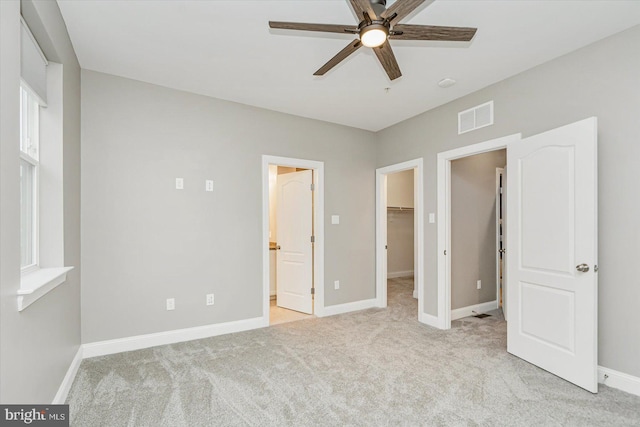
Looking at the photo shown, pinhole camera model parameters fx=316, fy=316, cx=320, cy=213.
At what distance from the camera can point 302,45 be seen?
8.67ft

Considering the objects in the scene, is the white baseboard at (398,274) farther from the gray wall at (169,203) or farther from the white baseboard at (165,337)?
the white baseboard at (165,337)

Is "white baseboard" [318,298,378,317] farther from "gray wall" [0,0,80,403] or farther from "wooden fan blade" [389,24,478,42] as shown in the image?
"wooden fan blade" [389,24,478,42]

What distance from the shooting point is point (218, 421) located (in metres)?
2.08

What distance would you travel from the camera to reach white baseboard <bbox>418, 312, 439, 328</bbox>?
3.96 metres

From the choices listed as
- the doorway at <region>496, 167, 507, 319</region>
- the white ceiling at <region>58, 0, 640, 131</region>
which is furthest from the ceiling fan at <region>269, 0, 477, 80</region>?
the doorway at <region>496, 167, 507, 319</region>

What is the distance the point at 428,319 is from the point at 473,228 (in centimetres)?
142

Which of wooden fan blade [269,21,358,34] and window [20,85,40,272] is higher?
wooden fan blade [269,21,358,34]

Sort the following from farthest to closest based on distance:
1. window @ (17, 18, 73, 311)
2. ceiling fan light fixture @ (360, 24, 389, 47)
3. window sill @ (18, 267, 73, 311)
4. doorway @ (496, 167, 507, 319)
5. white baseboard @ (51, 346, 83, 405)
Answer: doorway @ (496, 167, 507, 319) < white baseboard @ (51, 346, 83, 405) < window @ (17, 18, 73, 311) < ceiling fan light fixture @ (360, 24, 389, 47) < window sill @ (18, 267, 73, 311)

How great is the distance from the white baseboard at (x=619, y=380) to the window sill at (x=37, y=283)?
3873 millimetres

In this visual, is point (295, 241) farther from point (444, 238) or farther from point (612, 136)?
point (612, 136)

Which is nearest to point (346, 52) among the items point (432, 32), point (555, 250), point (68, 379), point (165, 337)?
point (432, 32)

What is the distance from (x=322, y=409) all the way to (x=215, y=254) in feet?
6.98

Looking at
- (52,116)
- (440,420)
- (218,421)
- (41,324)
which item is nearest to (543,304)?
(440,420)

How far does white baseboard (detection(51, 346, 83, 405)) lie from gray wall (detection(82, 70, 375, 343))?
0.76 feet
